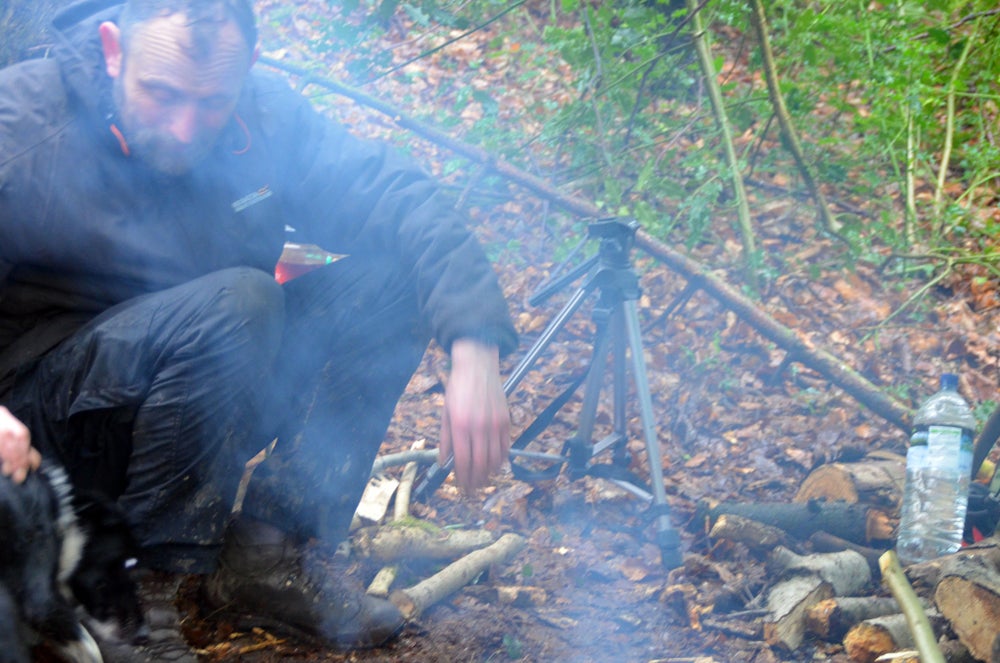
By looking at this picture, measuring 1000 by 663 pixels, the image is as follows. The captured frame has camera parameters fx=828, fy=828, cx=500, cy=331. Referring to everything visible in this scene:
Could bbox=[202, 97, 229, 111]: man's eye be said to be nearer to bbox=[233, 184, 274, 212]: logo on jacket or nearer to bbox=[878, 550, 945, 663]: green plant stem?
bbox=[233, 184, 274, 212]: logo on jacket

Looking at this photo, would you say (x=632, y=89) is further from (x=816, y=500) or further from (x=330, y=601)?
(x=330, y=601)

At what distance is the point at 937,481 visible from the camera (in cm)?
291

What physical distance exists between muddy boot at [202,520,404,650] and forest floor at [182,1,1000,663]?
0.05 metres

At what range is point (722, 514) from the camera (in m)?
2.96

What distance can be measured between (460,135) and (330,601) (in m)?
3.62

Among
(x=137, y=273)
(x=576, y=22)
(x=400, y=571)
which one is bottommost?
(x=400, y=571)

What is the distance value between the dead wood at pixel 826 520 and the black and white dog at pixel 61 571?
2.01m

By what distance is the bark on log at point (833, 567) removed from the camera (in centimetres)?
258

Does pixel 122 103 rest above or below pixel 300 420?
above

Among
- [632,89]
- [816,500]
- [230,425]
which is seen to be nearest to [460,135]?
[632,89]

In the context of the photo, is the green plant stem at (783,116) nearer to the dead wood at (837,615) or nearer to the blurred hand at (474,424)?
the dead wood at (837,615)

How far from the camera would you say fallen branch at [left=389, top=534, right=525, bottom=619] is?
2324 mm

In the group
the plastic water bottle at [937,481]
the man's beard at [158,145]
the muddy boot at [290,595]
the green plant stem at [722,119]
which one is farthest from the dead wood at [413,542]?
the green plant stem at [722,119]

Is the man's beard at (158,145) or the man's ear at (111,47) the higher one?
the man's ear at (111,47)
